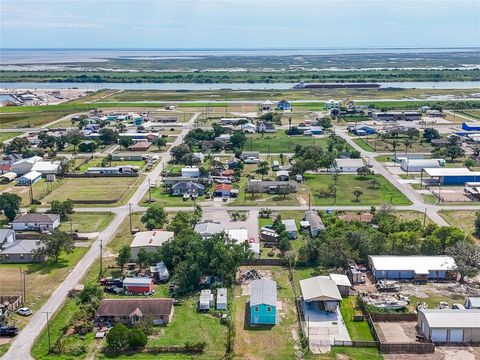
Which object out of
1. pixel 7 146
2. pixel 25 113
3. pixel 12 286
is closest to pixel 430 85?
pixel 25 113

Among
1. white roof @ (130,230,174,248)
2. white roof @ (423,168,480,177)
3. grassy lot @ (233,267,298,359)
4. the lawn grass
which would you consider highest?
white roof @ (423,168,480,177)

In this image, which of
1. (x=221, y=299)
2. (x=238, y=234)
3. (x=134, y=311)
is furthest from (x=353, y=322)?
(x=238, y=234)

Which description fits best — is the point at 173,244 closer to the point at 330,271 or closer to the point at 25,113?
the point at 330,271

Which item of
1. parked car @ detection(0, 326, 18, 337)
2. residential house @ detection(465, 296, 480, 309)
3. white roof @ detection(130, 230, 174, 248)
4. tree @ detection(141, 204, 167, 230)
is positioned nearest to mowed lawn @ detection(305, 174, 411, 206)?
tree @ detection(141, 204, 167, 230)

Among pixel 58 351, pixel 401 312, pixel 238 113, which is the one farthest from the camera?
pixel 238 113

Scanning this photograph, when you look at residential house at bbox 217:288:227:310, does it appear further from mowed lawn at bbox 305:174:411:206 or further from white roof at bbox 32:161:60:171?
white roof at bbox 32:161:60:171
